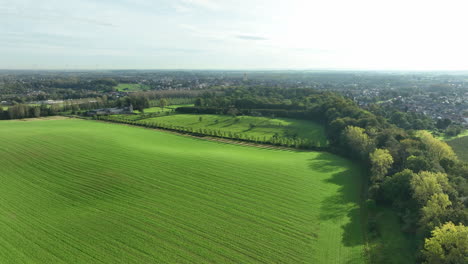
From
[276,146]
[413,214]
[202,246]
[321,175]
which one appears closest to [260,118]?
[276,146]

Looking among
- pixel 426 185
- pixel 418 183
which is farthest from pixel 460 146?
pixel 426 185

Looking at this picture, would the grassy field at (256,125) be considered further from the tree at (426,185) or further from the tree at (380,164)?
the tree at (426,185)

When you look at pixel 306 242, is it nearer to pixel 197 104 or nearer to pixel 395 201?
pixel 395 201

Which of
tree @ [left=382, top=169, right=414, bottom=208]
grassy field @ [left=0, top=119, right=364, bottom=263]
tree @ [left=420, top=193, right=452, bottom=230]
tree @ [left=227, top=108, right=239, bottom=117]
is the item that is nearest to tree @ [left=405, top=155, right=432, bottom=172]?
tree @ [left=382, top=169, right=414, bottom=208]

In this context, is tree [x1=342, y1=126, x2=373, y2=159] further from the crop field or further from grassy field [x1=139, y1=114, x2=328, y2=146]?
the crop field

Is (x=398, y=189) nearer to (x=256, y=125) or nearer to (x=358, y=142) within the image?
(x=358, y=142)

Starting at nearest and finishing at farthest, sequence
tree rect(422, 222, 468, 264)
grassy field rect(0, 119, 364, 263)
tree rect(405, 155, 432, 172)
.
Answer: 1. tree rect(422, 222, 468, 264)
2. grassy field rect(0, 119, 364, 263)
3. tree rect(405, 155, 432, 172)
